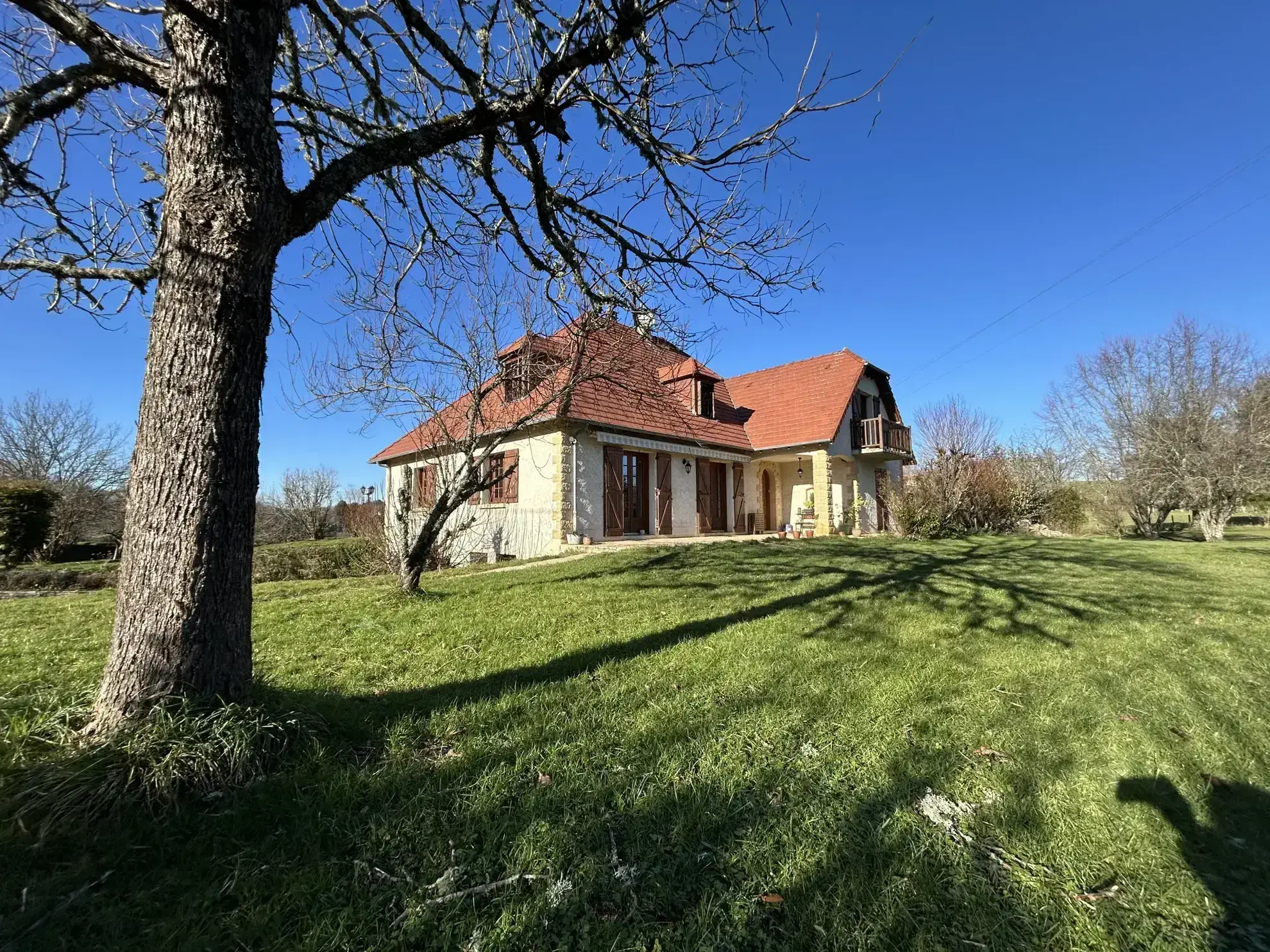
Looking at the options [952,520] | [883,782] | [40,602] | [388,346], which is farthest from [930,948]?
[952,520]

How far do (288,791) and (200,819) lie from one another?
289mm

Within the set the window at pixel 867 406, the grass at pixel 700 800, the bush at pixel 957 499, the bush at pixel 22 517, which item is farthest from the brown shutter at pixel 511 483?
the window at pixel 867 406

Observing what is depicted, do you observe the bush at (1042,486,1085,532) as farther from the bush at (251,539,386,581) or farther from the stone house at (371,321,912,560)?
the bush at (251,539,386,581)

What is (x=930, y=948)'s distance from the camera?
5.42ft

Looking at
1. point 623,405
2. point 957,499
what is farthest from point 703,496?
point 957,499

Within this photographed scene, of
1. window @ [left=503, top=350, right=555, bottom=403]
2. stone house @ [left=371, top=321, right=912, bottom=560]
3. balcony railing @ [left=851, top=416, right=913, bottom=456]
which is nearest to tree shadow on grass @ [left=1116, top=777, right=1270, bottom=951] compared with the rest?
stone house @ [left=371, top=321, right=912, bottom=560]

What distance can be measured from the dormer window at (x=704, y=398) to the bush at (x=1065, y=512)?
13887 mm

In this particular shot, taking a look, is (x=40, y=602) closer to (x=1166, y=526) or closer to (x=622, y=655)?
(x=622, y=655)

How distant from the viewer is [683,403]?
1677cm

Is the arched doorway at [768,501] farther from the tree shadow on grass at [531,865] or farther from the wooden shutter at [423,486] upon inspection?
the tree shadow on grass at [531,865]

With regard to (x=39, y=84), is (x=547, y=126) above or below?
above

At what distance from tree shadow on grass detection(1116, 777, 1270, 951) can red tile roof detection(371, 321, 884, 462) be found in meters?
5.84

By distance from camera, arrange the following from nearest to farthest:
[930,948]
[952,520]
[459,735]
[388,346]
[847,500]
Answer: [930,948] < [459,735] < [388,346] < [952,520] < [847,500]

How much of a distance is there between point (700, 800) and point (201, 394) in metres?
2.86
